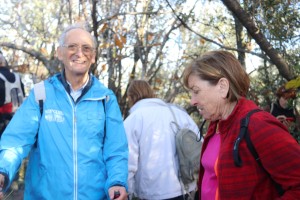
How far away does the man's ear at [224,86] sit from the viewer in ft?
7.63

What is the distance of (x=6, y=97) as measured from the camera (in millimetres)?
6391

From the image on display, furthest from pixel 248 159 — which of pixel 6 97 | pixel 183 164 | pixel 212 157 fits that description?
pixel 6 97

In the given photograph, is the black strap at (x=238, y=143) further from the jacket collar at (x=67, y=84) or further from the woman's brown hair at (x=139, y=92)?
the woman's brown hair at (x=139, y=92)

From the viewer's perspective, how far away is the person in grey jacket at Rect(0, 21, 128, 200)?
295cm

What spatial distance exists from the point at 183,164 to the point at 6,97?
312 cm

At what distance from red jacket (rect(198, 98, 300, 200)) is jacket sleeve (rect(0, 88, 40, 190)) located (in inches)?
52.6

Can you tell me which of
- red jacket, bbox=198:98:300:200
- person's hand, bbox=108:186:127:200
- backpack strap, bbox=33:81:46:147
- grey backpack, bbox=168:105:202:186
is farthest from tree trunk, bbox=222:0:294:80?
red jacket, bbox=198:98:300:200

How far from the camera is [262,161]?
6.73 feet

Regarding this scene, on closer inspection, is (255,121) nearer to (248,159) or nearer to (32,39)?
(248,159)

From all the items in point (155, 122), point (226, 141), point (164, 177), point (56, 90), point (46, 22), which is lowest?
point (164, 177)

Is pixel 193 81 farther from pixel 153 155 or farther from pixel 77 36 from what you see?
pixel 153 155

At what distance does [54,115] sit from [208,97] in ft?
3.67

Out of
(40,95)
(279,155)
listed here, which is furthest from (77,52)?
(279,155)

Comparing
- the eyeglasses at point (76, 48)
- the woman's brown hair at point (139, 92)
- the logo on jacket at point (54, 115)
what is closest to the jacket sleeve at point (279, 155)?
the logo on jacket at point (54, 115)
